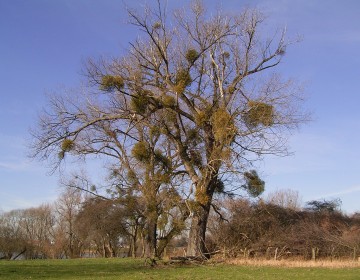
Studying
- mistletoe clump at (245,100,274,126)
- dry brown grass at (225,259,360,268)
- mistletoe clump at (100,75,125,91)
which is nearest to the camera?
dry brown grass at (225,259,360,268)

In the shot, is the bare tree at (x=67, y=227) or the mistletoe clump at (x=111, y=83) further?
the bare tree at (x=67, y=227)

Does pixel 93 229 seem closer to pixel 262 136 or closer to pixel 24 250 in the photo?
pixel 24 250

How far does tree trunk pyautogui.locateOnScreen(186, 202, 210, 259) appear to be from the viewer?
63.9 feet

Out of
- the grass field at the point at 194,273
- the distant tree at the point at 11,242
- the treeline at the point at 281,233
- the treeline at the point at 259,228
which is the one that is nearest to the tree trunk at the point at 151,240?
the treeline at the point at 259,228

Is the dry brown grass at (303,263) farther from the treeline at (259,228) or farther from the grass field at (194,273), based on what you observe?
the treeline at (259,228)

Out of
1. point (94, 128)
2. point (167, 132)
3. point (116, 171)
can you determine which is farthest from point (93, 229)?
point (167, 132)

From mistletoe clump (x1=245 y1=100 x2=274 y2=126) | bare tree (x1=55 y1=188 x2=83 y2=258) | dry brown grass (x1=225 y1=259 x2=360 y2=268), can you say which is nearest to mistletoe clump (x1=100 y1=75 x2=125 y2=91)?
mistletoe clump (x1=245 y1=100 x2=274 y2=126)

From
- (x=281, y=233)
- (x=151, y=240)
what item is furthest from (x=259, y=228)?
(x=151, y=240)

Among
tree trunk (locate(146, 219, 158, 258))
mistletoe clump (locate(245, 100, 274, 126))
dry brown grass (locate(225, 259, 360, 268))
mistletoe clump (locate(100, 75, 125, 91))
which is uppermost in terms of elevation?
mistletoe clump (locate(100, 75, 125, 91))

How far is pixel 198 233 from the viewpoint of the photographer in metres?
19.6

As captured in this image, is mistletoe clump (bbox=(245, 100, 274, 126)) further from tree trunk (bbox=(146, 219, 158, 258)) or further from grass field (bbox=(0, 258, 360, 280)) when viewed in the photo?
tree trunk (bbox=(146, 219, 158, 258))

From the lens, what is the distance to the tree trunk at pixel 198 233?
1948 centimetres

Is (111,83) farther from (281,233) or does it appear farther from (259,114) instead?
(281,233)

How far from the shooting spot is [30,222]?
59.6m
